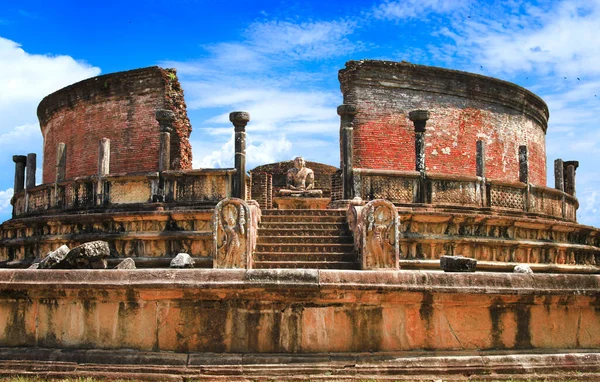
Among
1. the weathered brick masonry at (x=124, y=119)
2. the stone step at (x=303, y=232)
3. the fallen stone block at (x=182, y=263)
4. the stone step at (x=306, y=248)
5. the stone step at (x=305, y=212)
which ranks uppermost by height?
the weathered brick masonry at (x=124, y=119)

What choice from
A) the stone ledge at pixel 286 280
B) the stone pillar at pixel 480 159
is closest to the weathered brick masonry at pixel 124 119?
the stone pillar at pixel 480 159

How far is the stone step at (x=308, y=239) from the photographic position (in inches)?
446

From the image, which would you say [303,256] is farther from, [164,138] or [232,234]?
[164,138]

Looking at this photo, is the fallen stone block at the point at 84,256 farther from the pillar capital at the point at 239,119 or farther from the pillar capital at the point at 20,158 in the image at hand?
the pillar capital at the point at 20,158

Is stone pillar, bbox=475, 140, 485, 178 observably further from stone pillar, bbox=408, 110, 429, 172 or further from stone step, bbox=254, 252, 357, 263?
stone step, bbox=254, 252, 357, 263

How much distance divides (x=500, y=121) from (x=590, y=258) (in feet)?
22.4

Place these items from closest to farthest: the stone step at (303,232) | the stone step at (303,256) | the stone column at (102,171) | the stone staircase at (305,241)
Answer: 1. the stone staircase at (305,241)
2. the stone step at (303,256)
3. the stone step at (303,232)
4. the stone column at (102,171)

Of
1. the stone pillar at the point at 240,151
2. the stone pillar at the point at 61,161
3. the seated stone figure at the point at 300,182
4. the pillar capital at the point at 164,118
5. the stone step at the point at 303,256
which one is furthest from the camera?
the seated stone figure at the point at 300,182

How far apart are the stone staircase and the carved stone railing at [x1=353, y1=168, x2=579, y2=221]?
3.32 feet

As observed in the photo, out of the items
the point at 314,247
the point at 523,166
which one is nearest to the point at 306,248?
the point at 314,247

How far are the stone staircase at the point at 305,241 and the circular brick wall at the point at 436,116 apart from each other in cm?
658

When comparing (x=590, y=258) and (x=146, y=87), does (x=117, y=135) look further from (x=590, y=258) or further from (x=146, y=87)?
(x=590, y=258)

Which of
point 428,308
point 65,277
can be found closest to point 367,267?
point 428,308

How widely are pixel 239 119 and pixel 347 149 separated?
7.80 ft
